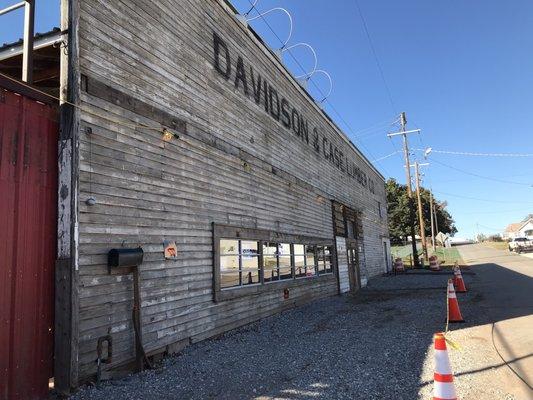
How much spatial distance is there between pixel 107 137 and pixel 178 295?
3042mm

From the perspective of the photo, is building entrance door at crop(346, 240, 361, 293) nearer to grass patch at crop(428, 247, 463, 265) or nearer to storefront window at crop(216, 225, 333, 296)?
storefront window at crop(216, 225, 333, 296)

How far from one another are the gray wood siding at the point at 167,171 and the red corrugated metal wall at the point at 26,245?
42 centimetres

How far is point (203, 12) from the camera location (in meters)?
9.61

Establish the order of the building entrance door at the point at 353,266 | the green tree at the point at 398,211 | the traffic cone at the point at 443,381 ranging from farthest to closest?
the green tree at the point at 398,211, the building entrance door at the point at 353,266, the traffic cone at the point at 443,381

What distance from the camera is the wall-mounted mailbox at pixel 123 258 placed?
241 inches

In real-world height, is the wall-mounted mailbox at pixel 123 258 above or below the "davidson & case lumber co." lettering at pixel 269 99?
Result: below

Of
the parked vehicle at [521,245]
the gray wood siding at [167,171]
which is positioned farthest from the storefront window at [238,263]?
the parked vehicle at [521,245]

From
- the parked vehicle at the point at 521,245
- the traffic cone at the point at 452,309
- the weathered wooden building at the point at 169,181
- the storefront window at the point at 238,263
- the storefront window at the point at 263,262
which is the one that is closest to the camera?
the weathered wooden building at the point at 169,181

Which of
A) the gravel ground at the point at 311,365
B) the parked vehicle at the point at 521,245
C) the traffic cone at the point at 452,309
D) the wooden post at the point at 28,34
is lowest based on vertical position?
the gravel ground at the point at 311,365

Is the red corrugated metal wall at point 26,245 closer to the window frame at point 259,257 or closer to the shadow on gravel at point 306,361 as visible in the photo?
the shadow on gravel at point 306,361

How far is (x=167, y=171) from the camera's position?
7.75 meters

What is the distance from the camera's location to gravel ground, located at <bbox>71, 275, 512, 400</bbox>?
5305 mm

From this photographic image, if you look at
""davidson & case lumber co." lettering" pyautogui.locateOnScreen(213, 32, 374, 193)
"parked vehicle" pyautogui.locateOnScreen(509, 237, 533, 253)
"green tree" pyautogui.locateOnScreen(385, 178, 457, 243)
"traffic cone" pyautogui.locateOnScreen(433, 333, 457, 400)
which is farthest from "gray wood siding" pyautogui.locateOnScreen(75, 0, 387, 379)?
"green tree" pyautogui.locateOnScreen(385, 178, 457, 243)

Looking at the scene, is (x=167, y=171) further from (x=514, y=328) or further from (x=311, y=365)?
(x=514, y=328)
